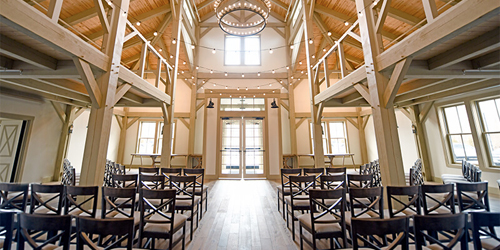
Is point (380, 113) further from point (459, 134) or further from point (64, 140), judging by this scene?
point (64, 140)

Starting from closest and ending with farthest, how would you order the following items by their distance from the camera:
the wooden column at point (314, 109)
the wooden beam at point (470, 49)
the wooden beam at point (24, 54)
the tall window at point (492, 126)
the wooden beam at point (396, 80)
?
the wooden beam at point (470, 49), the wooden beam at point (24, 54), the wooden beam at point (396, 80), the tall window at point (492, 126), the wooden column at point (314, 109)

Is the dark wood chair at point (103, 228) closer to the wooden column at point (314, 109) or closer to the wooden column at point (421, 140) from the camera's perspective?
the wooden column at point (314, 109)

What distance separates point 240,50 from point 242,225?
8.33 metres

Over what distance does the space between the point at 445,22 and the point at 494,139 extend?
5.43m

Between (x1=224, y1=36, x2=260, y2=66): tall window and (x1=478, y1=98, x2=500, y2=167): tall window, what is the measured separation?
8.03 metres

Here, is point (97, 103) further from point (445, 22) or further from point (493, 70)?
point (493, 70)

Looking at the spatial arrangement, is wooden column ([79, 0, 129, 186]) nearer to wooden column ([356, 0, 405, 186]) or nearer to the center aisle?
the center aisle

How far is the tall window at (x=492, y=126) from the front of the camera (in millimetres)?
4809

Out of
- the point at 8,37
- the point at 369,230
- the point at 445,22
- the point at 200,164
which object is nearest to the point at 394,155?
the point at 445,22

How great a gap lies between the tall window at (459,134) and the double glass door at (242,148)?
21.0ft

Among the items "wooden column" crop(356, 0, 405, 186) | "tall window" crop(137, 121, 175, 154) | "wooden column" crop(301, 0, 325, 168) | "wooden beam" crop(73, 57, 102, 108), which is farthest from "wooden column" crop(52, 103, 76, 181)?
"wooden column" crop(356, 0, 405, 186)

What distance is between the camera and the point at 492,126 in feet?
16.0

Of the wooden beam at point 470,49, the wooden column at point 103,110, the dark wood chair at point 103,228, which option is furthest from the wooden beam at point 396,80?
the wooden column at point 103,110

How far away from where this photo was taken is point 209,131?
7.91 m
